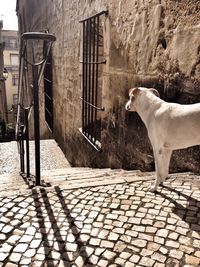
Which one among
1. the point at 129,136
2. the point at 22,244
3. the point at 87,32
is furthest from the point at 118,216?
the point at 87,32

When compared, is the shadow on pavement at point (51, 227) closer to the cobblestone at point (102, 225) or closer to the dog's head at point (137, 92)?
the cobblestone at point (102, 225)

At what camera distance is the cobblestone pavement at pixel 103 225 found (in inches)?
69.9

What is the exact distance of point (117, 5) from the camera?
386 cm

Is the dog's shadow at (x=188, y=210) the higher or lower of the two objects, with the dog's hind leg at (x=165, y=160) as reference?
lower

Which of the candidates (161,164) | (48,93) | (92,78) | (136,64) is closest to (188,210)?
(161,164)

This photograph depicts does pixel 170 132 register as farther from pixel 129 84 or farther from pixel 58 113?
pixel 58 113

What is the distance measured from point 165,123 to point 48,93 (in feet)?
25.4

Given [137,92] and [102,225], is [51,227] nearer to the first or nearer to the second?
[102,225]

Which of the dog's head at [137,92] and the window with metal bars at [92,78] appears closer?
the dog's head at [137,92]

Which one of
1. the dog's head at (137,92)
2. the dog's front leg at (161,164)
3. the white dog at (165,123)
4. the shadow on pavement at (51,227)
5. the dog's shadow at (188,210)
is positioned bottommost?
the shadow on pavement at (51,227)

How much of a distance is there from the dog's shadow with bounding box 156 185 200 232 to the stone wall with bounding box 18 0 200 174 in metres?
0.50

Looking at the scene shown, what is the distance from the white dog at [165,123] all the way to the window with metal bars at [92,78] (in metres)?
2.02

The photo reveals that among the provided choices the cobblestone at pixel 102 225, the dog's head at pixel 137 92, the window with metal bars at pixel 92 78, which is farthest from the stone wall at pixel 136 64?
the cobblestone at pixel 102 225

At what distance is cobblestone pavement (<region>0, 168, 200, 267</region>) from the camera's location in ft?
5.82
